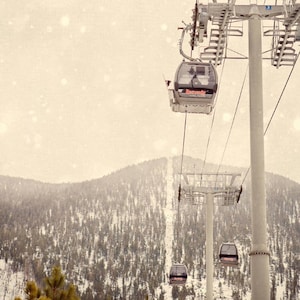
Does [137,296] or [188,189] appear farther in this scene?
[137,296]

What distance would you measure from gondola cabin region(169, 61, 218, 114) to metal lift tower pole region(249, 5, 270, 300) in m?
0.82

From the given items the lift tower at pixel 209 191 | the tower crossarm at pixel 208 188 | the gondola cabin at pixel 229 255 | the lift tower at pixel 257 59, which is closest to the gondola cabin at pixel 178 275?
the gondola cabin at pixel 229 255

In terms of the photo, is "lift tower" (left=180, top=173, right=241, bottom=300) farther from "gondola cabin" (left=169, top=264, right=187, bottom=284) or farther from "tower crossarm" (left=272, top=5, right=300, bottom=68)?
"tower crossarm" (left=272, top=5, right=300, bottom=68)

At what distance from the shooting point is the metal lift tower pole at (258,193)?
9.70 metres

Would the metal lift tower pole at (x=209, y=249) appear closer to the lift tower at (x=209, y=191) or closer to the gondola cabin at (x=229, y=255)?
the lift tower at (x=209, y=191)

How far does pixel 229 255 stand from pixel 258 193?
20.6 metres

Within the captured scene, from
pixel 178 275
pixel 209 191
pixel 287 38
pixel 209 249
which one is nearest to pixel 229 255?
pixel 209 249

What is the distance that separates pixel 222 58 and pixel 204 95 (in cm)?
157

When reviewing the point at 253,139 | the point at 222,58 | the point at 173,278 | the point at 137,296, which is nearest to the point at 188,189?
the point at 173,278

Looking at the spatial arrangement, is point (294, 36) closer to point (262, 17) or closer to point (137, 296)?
point (262, 17)

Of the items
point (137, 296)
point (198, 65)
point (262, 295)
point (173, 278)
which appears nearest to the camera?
point (262, 295)

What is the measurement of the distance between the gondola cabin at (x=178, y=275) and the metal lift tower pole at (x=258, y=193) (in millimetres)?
22436

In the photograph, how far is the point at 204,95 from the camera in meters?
11.0

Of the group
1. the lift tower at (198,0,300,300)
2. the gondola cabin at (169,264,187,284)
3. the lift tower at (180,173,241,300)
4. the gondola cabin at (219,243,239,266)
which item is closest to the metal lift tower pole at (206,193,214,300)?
the lift tower at (180,173,241,300)
